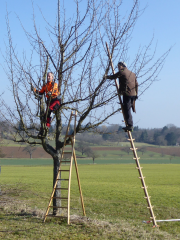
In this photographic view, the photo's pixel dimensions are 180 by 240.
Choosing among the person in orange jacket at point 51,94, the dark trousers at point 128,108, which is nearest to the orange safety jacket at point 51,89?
the person in orange jacket at point 51,94

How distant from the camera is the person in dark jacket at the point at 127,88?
8.18m

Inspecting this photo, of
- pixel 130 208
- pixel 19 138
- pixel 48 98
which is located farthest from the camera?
pixel 130 208

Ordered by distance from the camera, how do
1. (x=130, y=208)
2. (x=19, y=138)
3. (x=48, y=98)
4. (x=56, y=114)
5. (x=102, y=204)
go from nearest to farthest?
1. (x=48, y=98)
2. (x=56, y=114)
3. (x=19, y=138)
4. (x=130, y=208)
5. (x=102, y=204)

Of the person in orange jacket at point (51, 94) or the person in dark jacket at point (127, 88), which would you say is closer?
the person in dark jacket at point (127, 88)

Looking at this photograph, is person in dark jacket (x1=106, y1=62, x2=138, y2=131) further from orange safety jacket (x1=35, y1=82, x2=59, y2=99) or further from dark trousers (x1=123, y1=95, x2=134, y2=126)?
orange safety jacket (x1=35, y1=82, x2=59, y2=99)

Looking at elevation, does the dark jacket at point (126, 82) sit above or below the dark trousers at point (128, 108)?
above

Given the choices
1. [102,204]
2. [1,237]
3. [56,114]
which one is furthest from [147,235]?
[102,204]

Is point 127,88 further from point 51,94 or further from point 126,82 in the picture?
point 51,94

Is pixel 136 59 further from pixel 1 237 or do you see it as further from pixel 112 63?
pixel 1 237

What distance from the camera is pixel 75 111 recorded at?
8.89 m

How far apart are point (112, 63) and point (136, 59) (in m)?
0.95

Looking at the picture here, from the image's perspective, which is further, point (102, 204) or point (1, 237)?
point (102, 204)

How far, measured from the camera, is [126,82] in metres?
8.25

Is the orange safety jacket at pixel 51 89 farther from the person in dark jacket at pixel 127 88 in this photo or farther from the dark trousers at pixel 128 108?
the dark trousers at pixel 128 108
